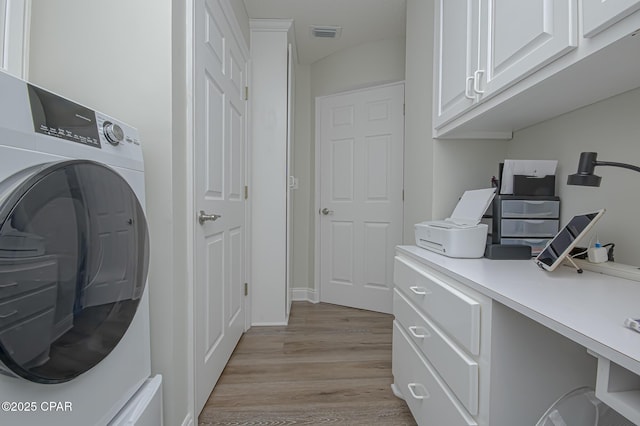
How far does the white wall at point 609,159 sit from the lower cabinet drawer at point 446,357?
70cm

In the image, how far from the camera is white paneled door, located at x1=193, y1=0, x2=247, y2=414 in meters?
1.33

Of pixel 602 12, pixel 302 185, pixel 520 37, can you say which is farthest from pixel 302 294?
pixel 602 12

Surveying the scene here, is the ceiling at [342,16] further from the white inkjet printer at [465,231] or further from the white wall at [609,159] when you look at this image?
the white inkjet printer at [465,231]

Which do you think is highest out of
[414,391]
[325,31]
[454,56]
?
[325,31]

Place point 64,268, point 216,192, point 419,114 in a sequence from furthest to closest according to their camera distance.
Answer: point 419,114 → point 216,192 → point 64,268

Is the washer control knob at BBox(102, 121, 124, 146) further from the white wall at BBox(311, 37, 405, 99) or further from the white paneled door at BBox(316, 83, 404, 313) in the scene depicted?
the white wall at BBox(311, 37, 405, 99)

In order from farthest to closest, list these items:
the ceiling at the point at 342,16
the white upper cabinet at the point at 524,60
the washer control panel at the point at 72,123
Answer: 1. the ceiling at the point at 342,16
2. the white upper cabinet at the point at 524,60
3. the washer control panel at the point at 72,123

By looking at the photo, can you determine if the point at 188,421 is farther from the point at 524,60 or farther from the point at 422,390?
the point at 524,60

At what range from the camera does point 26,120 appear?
22.4 inches

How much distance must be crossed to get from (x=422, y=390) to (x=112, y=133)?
134 centimetres

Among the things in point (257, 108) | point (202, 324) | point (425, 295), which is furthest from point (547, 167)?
point (257, 108)

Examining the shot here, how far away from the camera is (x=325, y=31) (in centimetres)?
257

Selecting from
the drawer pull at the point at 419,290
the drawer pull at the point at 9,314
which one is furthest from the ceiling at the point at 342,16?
the drawer pull at the point at 9,314

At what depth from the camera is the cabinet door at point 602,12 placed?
62 centimetres
